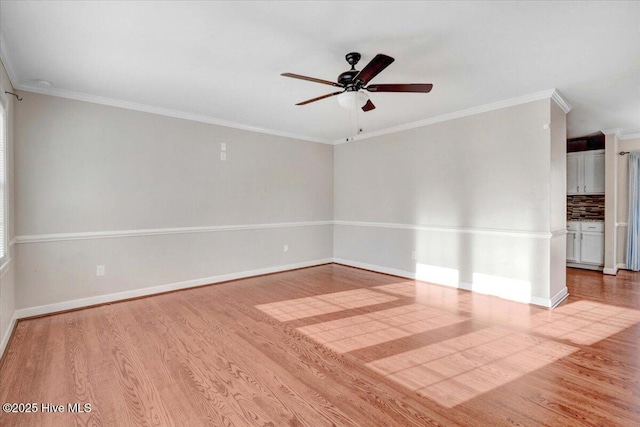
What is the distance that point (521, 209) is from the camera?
3.85 m

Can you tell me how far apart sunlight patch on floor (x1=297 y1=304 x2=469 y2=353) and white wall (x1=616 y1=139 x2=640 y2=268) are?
4.73m

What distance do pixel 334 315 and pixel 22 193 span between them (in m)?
3.60

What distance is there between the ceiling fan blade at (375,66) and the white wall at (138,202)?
2984 mm

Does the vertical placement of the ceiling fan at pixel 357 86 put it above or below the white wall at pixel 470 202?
above

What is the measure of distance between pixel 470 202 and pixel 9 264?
5.26 metres

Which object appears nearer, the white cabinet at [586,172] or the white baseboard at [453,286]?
the white baseboard at [453,286]

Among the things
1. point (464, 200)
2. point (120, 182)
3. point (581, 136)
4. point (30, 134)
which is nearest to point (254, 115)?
point (120, 182)

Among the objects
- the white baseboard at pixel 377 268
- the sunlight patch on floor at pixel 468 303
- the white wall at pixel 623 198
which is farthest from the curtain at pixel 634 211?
the white baseboard at pixel 377 268

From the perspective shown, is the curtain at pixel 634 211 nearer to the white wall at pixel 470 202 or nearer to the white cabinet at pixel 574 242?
the white cabinet at pixel 574 242

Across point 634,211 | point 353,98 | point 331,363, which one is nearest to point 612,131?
point 634,211

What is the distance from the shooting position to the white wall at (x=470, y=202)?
12.2ft

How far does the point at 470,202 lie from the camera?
4.35 metres

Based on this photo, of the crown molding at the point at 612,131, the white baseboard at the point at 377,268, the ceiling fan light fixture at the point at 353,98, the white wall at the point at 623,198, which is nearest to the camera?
the ceiling fan light fixture at the point at 353,98

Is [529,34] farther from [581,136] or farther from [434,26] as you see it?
[581,136]
